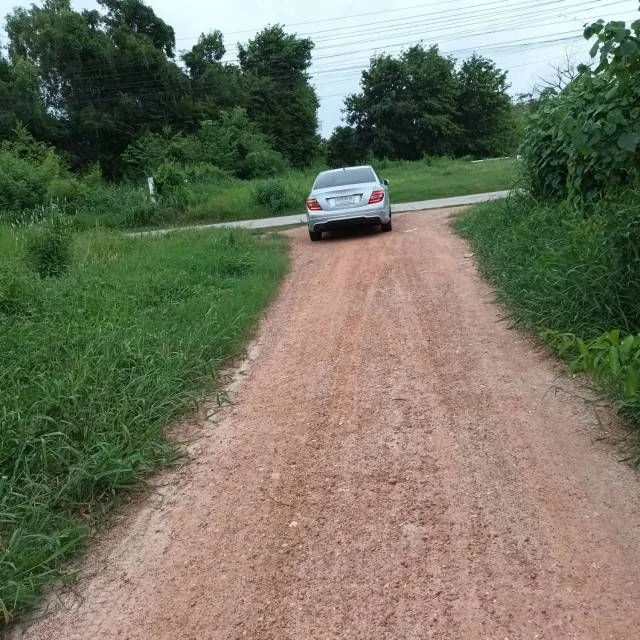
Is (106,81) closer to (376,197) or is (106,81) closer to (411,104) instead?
(411,104)

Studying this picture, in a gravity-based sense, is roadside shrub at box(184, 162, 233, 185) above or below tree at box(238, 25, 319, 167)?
below

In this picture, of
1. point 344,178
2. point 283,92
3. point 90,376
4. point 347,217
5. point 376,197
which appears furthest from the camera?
point 283,92

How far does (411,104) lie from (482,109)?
8.39m

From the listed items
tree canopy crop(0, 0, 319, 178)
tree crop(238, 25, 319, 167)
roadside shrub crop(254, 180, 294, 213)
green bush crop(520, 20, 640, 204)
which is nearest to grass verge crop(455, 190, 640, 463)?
green bush crop(520, 20, 640, 204)

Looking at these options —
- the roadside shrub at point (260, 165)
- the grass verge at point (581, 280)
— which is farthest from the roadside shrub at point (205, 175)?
the grass verge at point (581, 280)

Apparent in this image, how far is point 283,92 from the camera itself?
45.5 m

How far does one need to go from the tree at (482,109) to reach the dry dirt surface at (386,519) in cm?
4926

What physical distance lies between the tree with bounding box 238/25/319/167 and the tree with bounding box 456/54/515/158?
12.2 metres

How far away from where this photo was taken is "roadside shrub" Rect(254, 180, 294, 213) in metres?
20.1

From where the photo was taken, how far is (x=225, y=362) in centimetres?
583

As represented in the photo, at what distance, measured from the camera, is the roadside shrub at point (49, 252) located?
890 centimetres

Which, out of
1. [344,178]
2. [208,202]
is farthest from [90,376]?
[208,202]

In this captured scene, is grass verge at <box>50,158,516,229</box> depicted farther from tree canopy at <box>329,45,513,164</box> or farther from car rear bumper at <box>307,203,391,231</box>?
tree canopy at <box>329,45,513,164</box>

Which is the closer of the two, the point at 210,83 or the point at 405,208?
the point at 405,208
